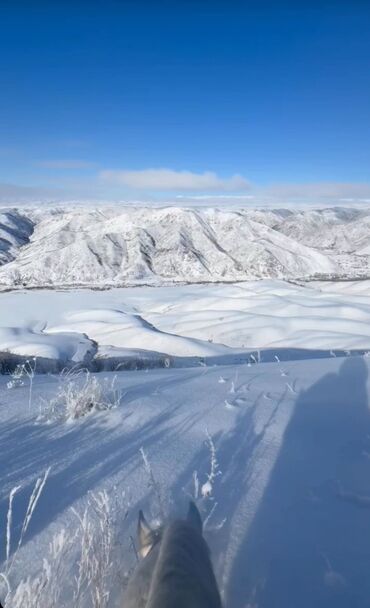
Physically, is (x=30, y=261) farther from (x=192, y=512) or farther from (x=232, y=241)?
(x=192, y=512)

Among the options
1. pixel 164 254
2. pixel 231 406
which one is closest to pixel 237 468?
pixel 231 406

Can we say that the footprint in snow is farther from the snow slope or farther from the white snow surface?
the white snow surface

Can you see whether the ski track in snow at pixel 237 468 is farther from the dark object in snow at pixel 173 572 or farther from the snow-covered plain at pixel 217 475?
the dark object in snow at pixel 173 572

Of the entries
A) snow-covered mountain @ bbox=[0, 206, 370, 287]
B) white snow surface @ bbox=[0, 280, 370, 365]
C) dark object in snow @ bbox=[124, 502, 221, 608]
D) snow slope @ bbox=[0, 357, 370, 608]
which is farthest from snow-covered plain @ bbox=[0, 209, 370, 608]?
snow-covered mountain @ bbox=[0, 206, 370, 287]

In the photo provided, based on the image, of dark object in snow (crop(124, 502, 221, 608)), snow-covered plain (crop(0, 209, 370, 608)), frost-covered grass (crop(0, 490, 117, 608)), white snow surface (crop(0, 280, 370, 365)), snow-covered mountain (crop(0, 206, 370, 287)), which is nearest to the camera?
dark object in snow (crop(124, 502, 221, 608))

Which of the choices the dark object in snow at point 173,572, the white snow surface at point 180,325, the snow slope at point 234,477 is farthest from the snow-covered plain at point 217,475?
the white snow surface at point 180,325

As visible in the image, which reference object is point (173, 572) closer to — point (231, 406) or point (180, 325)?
point (231, 406)

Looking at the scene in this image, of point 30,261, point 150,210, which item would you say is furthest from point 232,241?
point 30,261
